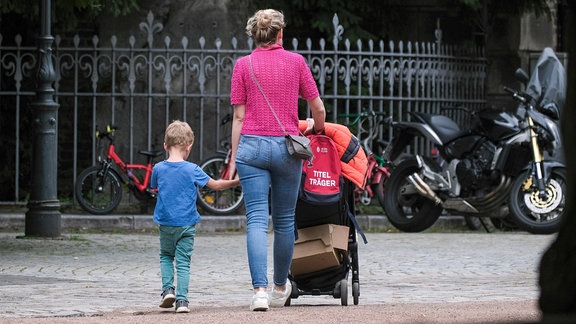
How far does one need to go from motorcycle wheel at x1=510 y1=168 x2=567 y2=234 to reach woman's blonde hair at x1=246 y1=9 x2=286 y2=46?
745 cm

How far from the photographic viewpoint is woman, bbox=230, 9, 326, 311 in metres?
7.09

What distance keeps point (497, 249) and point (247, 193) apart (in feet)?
20.3

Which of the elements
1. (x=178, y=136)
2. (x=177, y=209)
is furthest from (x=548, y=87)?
(x=177, y=209)

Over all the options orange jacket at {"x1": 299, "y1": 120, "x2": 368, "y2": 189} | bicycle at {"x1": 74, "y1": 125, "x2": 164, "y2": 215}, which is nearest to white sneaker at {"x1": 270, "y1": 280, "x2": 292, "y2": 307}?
orange jacket at {"x1": 299, "y1": 120, "x2": 368, "y2": 189}

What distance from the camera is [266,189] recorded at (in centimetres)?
714

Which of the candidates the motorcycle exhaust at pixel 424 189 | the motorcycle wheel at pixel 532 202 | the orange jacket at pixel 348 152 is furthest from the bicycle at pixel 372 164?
the orange jacket at pixel 348 152

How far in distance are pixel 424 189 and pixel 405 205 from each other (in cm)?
40

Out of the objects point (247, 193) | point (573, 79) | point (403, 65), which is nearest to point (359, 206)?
point (403, 65)

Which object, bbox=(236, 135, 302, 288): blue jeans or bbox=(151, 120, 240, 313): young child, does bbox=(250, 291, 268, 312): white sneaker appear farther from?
bbox=(151, 120, 240, 313): young child

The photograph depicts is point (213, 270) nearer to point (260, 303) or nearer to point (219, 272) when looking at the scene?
point (219, 272)

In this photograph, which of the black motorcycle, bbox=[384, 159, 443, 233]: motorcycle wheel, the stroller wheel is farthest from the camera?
bbox=[384, 159, 443, 233]: motorcycle wheel

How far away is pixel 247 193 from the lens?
7117 mm

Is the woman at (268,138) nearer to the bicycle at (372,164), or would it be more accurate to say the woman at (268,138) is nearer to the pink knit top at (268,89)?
the pink knit top at (268,89)

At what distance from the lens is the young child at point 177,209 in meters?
6.99
